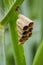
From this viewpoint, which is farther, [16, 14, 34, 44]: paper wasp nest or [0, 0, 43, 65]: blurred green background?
[0, 0, 43, 65]: blurred green background

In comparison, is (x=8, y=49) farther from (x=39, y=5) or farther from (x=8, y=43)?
(x=39, y=5)

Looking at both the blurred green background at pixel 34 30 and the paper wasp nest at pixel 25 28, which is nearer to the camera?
the paper wasp nest at pixel 25 28

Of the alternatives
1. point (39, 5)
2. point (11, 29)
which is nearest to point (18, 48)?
point (11, 29)

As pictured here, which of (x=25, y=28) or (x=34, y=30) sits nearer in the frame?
(x=25, y=28)

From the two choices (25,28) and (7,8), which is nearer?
(25,28)

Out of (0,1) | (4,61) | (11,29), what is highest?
(0,1)

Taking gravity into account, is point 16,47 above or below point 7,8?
below

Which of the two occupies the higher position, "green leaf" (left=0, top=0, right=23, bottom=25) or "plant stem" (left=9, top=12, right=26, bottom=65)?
"green leaf" (left=0, top=0, right=23, bottom=25)

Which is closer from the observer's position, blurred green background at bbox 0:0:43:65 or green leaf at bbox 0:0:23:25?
green leaf at bbox 0:0:23:25

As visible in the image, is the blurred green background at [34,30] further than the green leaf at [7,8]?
Yes

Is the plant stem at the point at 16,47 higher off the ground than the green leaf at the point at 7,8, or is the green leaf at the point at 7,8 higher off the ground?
the green leaf at the point at 7,8

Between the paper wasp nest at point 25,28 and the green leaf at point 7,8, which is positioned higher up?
the green leaf at point 7,8
